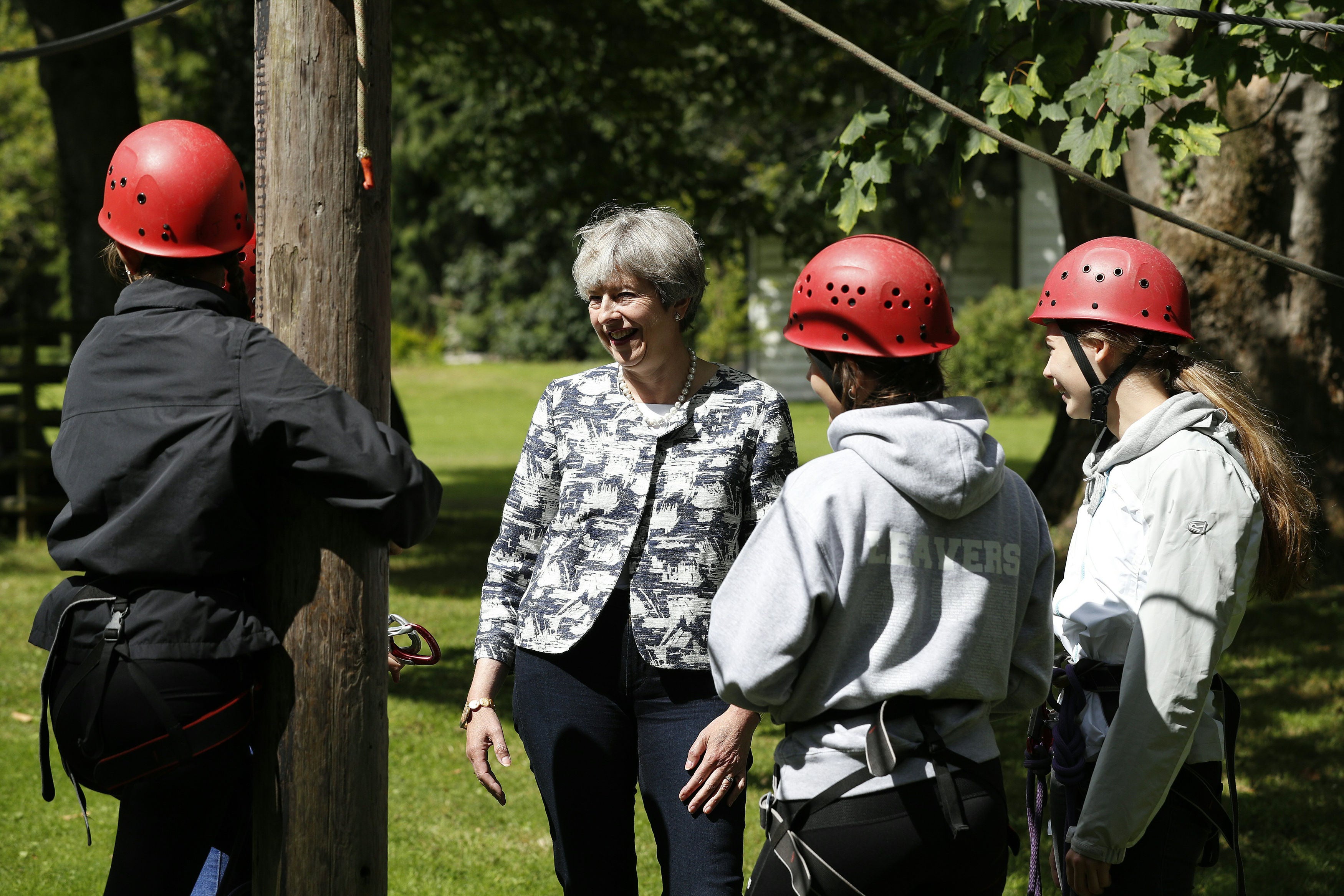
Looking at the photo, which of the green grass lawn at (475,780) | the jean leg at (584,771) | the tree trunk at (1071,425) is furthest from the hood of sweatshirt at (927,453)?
the tree trunk at (1071,425)

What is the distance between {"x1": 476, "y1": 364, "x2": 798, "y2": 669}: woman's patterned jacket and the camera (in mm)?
2871

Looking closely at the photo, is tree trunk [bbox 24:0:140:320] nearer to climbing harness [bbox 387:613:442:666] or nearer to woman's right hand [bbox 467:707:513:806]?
climbing harness [bbox 387:613:442:666]

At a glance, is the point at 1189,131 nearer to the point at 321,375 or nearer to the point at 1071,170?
the point at 1071,170

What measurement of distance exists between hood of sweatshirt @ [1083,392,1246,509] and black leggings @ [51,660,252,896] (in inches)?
73.1

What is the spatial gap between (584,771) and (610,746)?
0.08m

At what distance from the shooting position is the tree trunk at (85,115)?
40.8ft

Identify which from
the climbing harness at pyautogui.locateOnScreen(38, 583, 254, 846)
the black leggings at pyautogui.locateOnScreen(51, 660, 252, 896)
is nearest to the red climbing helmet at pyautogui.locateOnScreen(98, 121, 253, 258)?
the climbing harness at pyautogui.locateOnScreen(38, 583, 254, 846)

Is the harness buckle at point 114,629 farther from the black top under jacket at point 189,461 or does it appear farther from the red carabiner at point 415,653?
the red carabiner at point 415,653

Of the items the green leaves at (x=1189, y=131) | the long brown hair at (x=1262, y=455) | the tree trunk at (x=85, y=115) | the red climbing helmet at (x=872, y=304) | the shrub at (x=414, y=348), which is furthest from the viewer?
the shrub at (x=414, y=348)

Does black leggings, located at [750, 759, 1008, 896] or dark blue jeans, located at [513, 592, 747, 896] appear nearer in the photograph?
black leggings, located at [750, 759, 1008, 896]

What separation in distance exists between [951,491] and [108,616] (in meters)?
1.56

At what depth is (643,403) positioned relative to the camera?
3041 millimetres

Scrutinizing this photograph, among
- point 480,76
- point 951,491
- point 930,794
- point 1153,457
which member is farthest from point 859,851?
point 480,76

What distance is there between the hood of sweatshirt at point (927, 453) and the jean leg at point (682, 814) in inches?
34.1
